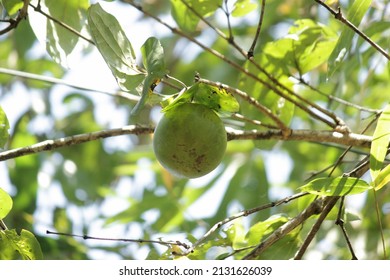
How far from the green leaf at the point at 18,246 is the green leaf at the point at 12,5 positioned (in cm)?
44

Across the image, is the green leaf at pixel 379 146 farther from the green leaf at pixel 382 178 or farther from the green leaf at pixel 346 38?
the green leaf at pixel 346 38

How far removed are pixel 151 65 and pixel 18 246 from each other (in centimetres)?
42

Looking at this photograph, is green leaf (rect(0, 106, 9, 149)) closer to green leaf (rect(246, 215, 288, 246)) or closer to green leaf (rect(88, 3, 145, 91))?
green leaf (rect(88, 3, 145, 91))

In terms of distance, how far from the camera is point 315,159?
2.49 metres

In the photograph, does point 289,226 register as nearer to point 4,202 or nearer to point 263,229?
point 263,229

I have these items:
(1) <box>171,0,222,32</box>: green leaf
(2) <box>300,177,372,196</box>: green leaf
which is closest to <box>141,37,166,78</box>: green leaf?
(2) <box>300,177,372,196</box>: green leaf

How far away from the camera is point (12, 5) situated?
1353 mm

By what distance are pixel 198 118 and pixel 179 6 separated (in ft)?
1.74

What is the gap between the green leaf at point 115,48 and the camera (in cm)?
109

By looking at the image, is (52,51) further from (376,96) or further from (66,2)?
(376,96)

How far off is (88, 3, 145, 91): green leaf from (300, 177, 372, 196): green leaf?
33 cm

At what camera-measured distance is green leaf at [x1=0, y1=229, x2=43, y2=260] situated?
1.21 metres

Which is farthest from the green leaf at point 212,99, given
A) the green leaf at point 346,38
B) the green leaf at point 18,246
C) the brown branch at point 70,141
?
the green leaf at point 18,246

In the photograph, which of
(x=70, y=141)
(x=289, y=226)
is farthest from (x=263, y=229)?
(x=70, y=141)
